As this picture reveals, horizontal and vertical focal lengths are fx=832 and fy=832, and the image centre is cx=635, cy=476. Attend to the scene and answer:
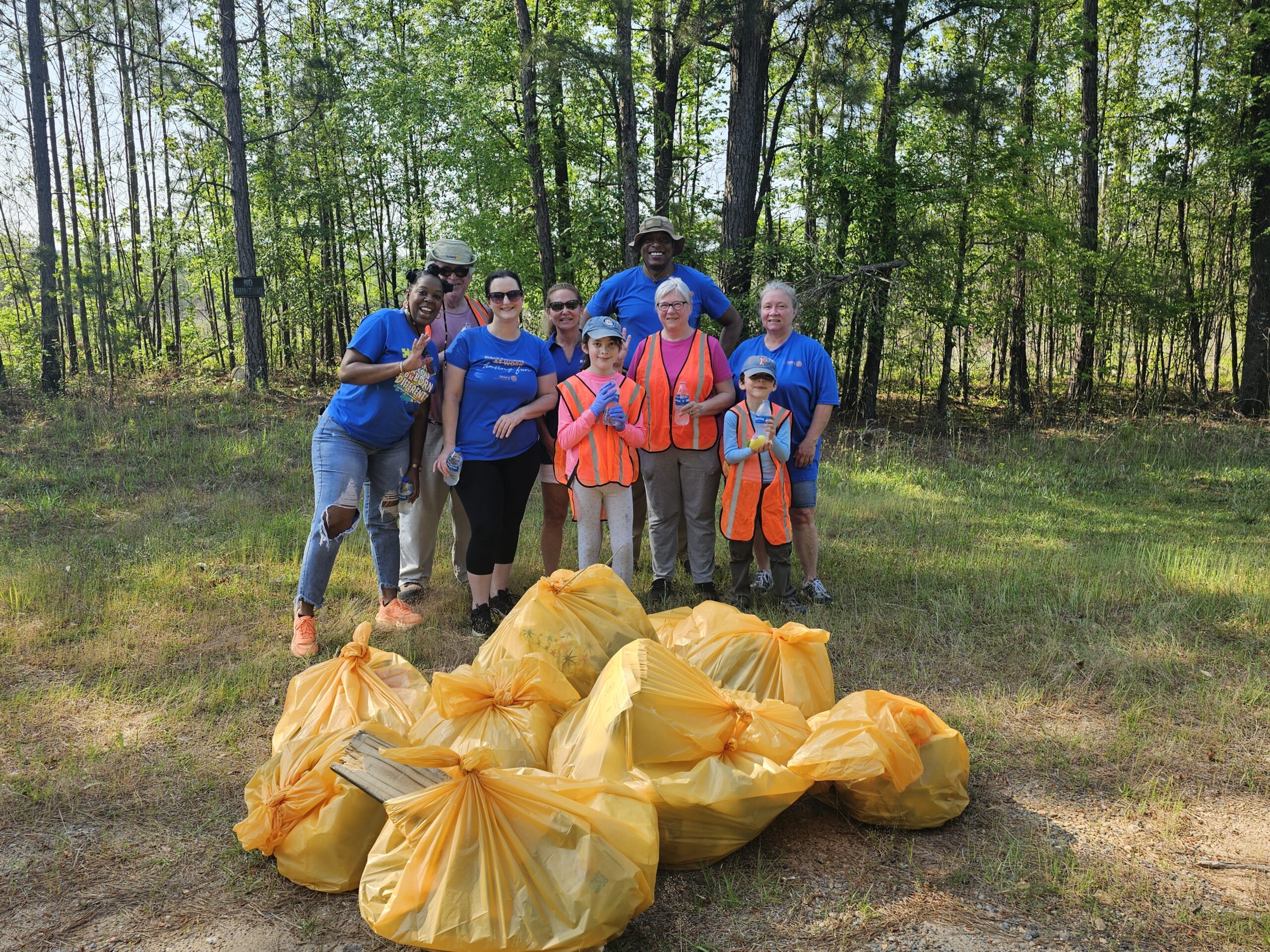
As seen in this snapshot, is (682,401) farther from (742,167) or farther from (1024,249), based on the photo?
(1024,249)

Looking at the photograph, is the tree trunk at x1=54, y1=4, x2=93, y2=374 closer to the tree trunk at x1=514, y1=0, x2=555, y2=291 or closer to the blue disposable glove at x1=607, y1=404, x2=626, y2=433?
the tree trunk at x1=514, y1=0, x2=555, y2=291

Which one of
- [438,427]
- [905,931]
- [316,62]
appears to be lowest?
[905,931]

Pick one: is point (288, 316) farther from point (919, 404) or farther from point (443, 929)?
point (443, 929)

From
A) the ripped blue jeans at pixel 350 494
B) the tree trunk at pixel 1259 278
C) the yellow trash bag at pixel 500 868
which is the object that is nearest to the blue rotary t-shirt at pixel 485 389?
the ripped blue jeans at pixel 350 494

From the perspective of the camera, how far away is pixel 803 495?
4312mm

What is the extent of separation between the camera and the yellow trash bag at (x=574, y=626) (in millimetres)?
2865

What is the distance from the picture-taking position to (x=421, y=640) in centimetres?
390

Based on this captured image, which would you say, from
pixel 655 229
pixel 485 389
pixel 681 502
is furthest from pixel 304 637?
pixel 655 229

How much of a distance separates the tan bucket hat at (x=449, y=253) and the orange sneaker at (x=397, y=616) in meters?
1.71

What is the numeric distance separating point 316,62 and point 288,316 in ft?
15.0

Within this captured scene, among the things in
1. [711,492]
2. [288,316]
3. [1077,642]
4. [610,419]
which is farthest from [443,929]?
[288,316]

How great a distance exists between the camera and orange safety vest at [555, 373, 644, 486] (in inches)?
155

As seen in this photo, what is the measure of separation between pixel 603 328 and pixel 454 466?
3.16 feet

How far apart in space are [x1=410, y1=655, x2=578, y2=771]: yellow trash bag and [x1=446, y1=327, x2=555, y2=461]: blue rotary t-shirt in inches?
62.8
